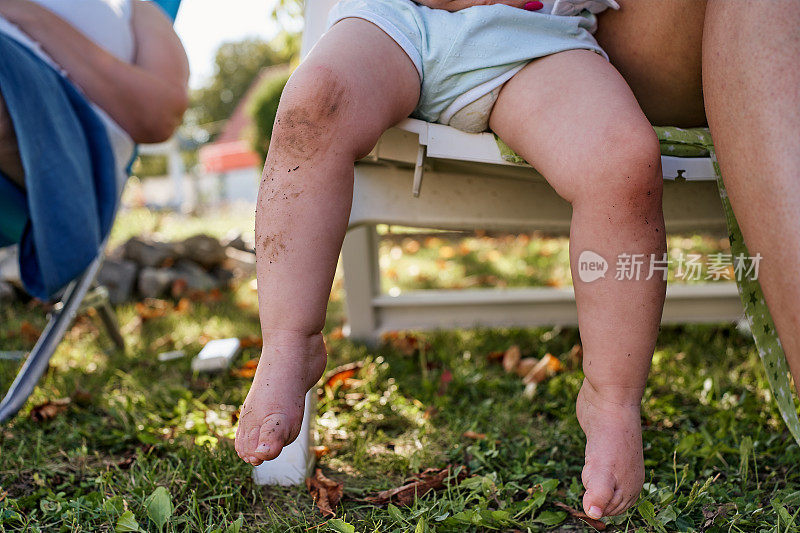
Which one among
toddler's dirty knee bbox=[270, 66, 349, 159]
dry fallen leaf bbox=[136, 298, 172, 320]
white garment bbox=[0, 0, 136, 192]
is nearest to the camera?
toddler's dirty knee bbox=[270, 66, 349, 159]

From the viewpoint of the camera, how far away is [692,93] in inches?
44.4

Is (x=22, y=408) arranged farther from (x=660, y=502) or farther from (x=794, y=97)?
(x=794, y=97)

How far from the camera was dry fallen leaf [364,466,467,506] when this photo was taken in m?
1.01

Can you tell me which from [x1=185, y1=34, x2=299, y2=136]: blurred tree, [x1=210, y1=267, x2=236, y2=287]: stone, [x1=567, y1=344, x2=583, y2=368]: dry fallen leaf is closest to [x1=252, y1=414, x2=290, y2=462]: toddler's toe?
[x1=567, y1=344, x2=583, y2=368]: dry fallen leaf

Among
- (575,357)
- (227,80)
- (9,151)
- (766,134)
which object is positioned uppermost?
(766,134)

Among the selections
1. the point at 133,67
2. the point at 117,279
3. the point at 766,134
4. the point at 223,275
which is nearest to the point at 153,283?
the point at 117,279

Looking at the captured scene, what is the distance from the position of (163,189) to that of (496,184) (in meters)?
15.9

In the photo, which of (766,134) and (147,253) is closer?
(766,134)

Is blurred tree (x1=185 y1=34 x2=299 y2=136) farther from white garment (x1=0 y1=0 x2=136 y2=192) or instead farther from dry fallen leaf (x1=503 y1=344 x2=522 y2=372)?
dry fallen leaf (x1=503 y1=344 x2=522 y2=372)

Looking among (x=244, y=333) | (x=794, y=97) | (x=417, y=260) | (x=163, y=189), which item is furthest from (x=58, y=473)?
(x=163, y=189)

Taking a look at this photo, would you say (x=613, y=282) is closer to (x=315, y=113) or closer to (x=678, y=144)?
(x=678, y=144)

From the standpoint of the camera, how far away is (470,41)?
1016mm

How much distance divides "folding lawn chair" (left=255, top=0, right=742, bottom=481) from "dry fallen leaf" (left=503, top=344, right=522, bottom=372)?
0.68ft

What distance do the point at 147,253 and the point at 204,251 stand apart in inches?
9.7
